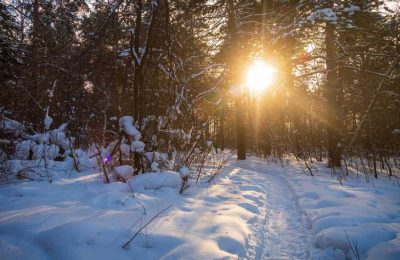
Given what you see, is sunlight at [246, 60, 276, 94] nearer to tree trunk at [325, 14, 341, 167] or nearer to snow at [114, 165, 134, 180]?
tree trunk at [325, 14, 341, 167]

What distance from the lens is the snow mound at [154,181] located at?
4868mm

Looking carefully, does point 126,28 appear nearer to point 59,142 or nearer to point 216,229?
point 59,142

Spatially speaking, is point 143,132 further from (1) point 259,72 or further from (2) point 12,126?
(1) point 259,72

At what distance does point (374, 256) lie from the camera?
2.68m

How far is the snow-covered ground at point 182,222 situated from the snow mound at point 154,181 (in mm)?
18

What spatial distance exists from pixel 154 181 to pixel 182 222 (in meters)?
1.59

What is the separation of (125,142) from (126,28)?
234cm

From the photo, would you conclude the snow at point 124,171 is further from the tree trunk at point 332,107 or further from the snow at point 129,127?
the tree trunk at point 332,107

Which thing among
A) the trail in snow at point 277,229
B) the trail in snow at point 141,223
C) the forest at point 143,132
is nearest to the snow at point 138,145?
the forest at point 143,132

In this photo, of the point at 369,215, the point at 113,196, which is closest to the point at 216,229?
the point at 113,196

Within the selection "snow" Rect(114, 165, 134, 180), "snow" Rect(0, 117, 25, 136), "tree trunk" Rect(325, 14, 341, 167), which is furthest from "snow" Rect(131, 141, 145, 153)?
"tree trunk" Rect(325, 14, 341, 167)

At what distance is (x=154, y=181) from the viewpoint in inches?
194

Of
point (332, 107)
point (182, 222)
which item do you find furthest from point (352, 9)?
point (182, 222)

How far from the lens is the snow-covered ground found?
2602 millimetres
